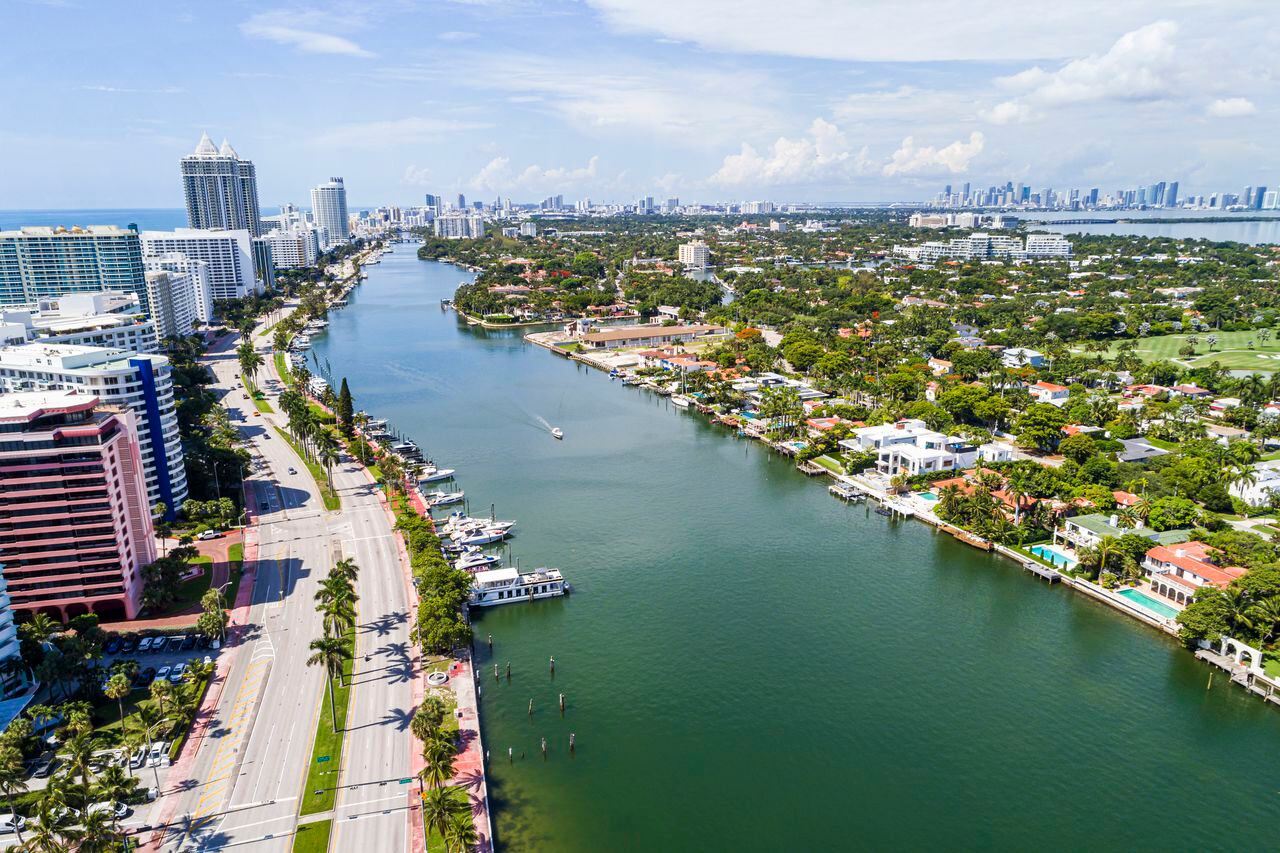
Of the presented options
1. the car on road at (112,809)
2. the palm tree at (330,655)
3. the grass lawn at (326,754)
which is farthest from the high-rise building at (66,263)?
the car on road at (112,809)

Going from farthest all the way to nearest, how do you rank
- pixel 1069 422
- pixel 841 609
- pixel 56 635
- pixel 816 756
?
1. pixel 1069 422
2. pixel 841 609
3. pixel 56 635
4. pixel 816 756

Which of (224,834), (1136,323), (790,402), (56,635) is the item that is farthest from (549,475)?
(1136,323)

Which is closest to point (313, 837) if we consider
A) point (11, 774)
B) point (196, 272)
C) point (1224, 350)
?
point (11, 774)

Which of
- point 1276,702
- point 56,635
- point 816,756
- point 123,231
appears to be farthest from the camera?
point 123,231

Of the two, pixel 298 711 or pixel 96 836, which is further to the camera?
pixel 298 711

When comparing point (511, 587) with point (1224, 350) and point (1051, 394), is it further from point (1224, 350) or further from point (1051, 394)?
point (1224, 350)

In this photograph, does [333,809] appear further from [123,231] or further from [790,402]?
[123,231]
